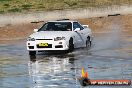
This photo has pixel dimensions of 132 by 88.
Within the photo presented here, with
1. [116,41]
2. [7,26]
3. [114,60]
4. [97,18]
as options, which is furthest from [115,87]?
[97,18]

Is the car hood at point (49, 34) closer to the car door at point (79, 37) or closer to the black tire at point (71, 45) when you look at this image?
the black tire at point (71, 45)

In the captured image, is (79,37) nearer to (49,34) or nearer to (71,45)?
(71,45)

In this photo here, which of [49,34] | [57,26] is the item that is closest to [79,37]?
[57,26]

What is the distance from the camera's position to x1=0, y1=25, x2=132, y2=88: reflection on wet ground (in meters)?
14.9

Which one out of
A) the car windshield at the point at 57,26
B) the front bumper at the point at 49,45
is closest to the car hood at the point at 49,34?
the front bumper at the point at 49,45

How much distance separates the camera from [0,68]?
727 inches

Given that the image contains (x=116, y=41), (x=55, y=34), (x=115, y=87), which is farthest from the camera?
(x=116, y=41)

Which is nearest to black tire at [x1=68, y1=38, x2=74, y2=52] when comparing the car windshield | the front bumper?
the front bumper

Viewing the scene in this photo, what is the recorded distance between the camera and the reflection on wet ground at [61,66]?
14867mm

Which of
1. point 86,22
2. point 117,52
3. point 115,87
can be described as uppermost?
point 115,87

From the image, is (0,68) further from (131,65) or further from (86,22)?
(86,22)

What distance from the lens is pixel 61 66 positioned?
18.6m

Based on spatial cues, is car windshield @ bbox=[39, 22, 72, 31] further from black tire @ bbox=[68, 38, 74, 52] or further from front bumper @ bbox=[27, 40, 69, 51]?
front bumper @ bbox=[27, 40, 69, 51]

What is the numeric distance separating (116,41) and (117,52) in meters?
6.21
